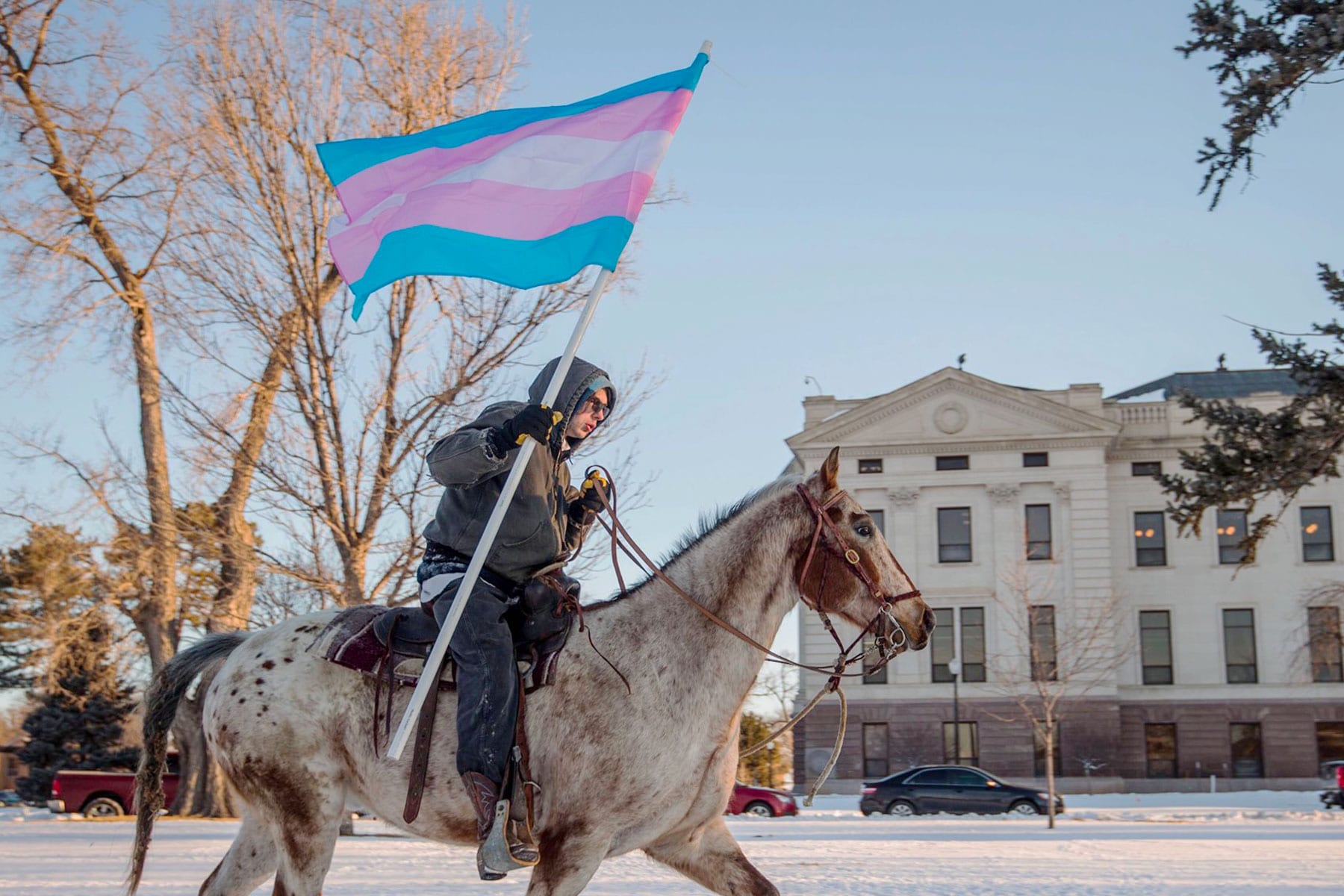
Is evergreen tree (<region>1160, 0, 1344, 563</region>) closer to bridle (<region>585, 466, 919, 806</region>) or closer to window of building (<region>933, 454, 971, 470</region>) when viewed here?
bridle (<region>585, 466, 919, 806</region>)

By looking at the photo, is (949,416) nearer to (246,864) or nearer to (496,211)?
(496,211)

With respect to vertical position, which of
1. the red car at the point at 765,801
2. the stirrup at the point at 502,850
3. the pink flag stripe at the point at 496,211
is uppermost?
the pink flag stripe at the point at 496,211

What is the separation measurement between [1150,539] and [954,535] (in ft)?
27.3

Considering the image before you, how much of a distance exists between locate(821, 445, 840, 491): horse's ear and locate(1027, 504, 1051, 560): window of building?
158 feet

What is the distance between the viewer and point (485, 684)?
18.3 feet

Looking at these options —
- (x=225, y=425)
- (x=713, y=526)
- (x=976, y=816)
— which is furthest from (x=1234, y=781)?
(x=713, y=526)

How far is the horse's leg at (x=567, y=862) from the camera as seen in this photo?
5367 mm

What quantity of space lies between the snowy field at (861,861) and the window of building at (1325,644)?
21.4 m

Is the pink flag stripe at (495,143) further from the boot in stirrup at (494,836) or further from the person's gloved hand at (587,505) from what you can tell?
the boot in stirrup at (494,836)

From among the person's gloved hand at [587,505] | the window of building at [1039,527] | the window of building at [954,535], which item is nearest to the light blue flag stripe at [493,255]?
the person's gloved hand at [587,505]

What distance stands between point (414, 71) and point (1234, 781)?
4376cm

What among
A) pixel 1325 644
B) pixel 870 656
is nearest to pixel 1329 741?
pixel 1325 644

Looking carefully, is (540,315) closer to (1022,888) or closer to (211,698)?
(1022,888)

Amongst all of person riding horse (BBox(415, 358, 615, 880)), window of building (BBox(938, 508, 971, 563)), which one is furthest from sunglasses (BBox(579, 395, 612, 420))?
window of building (BBox(938, 508, 971, 563))
